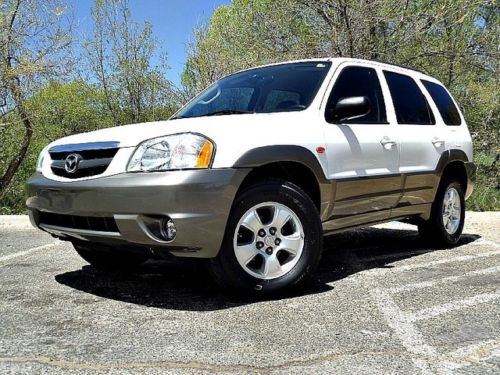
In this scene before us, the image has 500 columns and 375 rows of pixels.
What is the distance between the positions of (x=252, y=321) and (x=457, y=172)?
3.70 m

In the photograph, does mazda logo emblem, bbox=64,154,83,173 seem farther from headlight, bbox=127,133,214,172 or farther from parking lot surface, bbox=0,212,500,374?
parking lot surface, bbox=0,212,500,374

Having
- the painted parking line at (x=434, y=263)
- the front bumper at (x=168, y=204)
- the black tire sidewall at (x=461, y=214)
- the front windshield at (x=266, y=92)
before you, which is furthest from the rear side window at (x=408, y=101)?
the front bumper at (x=168, y=204)

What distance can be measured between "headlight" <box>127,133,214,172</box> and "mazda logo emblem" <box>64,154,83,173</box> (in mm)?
467

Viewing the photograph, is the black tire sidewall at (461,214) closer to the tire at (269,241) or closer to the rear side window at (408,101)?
the rear side window at (408,101)

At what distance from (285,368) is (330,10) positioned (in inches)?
413

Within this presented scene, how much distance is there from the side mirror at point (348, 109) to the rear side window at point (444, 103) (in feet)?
6.27

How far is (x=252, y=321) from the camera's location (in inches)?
126

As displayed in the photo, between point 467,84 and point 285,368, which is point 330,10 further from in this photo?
point 285,368

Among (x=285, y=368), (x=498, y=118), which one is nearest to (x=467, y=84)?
(x=498, y=118)

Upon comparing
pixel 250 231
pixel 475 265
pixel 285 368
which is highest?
pixel 250 231

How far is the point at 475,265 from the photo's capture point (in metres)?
4.88

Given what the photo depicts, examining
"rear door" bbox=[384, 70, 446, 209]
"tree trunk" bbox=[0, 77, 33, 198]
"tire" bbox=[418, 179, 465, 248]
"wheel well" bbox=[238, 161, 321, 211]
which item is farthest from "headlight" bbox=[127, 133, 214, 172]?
"tree trunk" bbox=[0, 77, 33, 198]

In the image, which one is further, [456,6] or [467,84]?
[467,84]

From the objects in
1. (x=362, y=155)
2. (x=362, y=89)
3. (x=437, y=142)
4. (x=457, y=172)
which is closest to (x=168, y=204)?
(x=362, y=155)
